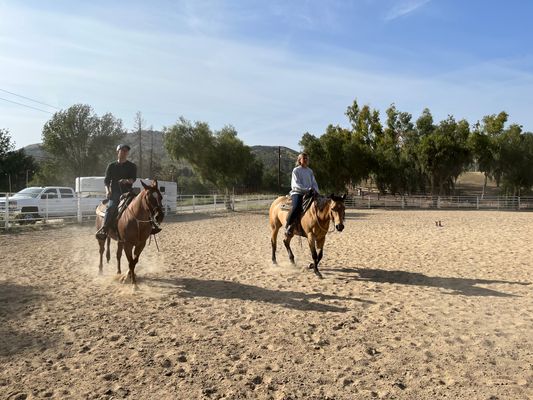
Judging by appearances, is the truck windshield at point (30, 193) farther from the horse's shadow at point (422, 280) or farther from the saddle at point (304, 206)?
the horse's shadow at point (422, 280)

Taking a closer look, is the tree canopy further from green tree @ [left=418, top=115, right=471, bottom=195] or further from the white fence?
green tree @ [left=418, top=115, right=471, bottom=195]

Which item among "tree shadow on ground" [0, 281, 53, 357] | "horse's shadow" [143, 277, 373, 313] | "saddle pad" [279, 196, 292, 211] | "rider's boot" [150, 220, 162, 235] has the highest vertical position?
"saddle pad" [279, 196, 292, 211]

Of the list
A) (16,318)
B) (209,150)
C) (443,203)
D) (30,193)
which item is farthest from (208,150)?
(16,318)

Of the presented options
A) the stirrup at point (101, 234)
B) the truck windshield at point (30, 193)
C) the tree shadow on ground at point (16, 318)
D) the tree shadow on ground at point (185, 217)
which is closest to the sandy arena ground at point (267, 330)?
the tree shadow on ground at point (16, 318)

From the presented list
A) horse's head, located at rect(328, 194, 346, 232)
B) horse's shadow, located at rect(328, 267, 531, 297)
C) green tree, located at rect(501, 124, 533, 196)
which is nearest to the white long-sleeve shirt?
horse's head, located at rect(328, 194, 346, 232)

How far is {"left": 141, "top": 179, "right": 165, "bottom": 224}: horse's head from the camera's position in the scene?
6734 millimetres

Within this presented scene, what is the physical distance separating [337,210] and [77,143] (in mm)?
50968

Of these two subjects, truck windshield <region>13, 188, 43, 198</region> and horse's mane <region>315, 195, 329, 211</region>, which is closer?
horse's mane <region>315, 195, 329, 211</region>

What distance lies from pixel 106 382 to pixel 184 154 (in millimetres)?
32138

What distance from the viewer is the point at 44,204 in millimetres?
18781

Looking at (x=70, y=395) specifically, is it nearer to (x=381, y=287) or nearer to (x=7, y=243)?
(x=381, y=287)

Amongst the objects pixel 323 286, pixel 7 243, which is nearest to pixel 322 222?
pixel 323 286

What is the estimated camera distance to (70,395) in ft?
11.1

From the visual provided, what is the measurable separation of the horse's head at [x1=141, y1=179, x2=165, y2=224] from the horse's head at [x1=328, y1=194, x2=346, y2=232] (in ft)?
10.2
